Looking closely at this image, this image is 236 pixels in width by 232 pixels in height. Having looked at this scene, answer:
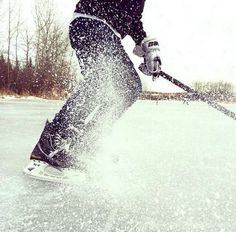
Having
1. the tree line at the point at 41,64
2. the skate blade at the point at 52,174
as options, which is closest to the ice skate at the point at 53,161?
the skate blade at the point at 52,174

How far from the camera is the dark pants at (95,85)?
2676 mm

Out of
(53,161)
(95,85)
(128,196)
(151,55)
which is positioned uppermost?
(151,55)

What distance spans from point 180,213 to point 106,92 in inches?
42.8

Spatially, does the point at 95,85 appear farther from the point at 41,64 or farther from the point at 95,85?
the point at 41,64

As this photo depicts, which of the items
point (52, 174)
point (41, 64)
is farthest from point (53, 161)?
point (41, 64)

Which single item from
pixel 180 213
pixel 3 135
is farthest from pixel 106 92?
pixel 3 135

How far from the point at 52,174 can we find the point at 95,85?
658 mm

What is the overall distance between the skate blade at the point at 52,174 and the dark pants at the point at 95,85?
206mm

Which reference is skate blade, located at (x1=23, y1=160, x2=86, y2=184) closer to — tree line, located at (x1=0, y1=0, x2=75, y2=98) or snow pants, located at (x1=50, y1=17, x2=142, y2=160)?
snow pants, located at (x1=50, y1=17, x2=142, y2=160)

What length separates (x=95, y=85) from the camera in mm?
2697

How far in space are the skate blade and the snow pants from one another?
0.20 m

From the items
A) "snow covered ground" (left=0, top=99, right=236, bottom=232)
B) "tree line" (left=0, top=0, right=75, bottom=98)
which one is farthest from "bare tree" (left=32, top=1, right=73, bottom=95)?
"snow covered ground" (left=0, top=99, right=236, bottom=232)

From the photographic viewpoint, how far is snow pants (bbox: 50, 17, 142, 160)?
8.78ft

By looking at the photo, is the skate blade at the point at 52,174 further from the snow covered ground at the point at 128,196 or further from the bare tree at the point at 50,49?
the bare tree at the point at 50,49
